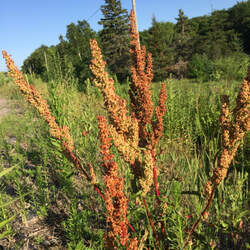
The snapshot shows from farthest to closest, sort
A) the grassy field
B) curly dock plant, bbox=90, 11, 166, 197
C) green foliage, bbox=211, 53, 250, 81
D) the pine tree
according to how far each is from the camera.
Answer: the pine tree, green foliage, bbox=211, 53, 250, 81, the grassy field, curly dock plant, bbox=90, 11, 166, 197

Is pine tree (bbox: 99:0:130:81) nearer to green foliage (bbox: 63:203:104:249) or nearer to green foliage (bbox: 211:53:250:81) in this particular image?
green foliage (bbox: 211:53:250:81)

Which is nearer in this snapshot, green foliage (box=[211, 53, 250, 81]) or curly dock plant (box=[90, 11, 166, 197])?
curly dock plant (box=[90, 11, 166, 197])

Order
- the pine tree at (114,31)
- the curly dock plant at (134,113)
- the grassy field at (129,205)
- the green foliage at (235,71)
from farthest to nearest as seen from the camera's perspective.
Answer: the pine tree at (114,31), the green foliage at (235,71), the grassy field at (129,205), the curly dock plant at (134,113)

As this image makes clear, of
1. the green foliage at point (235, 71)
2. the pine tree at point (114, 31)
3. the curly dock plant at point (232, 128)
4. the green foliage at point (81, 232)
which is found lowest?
the green foliage at point (81, 232)

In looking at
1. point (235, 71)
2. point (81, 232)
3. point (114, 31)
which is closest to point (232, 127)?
point (81, 232)

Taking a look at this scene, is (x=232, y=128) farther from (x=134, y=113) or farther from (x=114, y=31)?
(x=114, y=31)

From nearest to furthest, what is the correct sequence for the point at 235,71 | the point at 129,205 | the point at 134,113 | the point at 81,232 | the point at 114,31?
the point at 134,113, the point at 81,232, the point at 129,205, the point at 235,71, the point at 114,31

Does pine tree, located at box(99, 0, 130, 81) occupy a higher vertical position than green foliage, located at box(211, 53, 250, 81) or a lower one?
higher

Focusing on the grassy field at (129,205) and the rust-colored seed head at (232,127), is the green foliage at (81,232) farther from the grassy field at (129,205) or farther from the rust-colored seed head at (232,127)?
the rust-colored seed head at (232,127)

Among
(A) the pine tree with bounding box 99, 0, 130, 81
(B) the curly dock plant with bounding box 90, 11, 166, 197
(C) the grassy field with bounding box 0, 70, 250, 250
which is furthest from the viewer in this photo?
(A) the pine tree with bounding box 99, 0, 130, 81

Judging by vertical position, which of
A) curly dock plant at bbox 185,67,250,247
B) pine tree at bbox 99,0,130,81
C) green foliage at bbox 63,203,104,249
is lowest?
green foliage at bbox 63,203,104,249

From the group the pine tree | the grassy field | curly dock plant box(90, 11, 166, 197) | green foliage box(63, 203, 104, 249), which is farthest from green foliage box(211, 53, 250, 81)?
the pine tree

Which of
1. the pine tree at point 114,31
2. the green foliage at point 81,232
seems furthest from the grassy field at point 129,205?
the pine tree at point 114,31

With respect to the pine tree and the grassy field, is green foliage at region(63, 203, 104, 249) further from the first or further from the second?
the pine tree
